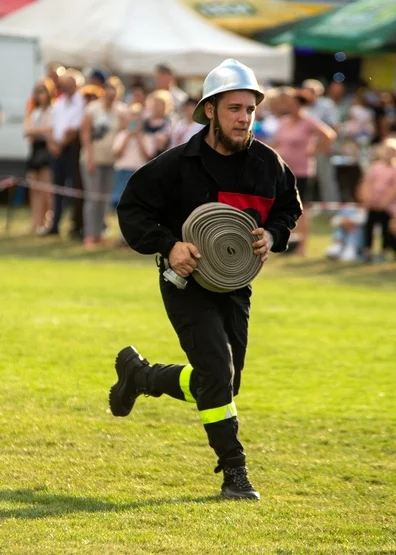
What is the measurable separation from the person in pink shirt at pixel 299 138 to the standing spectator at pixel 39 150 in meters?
3.82

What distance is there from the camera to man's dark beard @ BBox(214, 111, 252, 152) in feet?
21.2

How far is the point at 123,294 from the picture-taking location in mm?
14414

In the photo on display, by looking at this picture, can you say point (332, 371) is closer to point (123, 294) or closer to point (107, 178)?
point (123, 294)

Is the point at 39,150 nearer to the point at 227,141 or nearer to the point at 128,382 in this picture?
the point at 128,382

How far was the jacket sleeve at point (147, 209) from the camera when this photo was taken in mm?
6480

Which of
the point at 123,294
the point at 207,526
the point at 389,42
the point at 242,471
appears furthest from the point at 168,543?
the point at 389,42

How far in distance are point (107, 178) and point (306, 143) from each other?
3.08 metres

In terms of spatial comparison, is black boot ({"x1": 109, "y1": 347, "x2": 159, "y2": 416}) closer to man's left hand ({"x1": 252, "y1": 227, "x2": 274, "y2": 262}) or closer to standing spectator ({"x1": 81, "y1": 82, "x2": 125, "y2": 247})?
man's left hand ({"x1": 252, "y1": 227, "x2": 274, "y2": 262})

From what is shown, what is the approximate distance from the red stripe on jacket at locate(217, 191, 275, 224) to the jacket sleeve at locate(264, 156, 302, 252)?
0.20 feet

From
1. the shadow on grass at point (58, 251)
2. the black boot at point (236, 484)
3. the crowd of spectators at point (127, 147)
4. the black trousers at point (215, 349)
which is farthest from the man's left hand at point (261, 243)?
the shadow on grass at point (58, 251)

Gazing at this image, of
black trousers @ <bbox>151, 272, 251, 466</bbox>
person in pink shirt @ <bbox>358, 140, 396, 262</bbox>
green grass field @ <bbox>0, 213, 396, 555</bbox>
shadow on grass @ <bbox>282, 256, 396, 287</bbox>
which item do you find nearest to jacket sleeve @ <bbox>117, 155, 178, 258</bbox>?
black trousers @ <bbox>151, 272, 251, 466</bbox>

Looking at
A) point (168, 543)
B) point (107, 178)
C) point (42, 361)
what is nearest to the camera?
point (168, 543)

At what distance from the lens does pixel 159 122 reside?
18125 mm

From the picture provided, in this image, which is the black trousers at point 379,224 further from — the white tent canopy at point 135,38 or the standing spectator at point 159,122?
the white tent canopy at point 135,38
